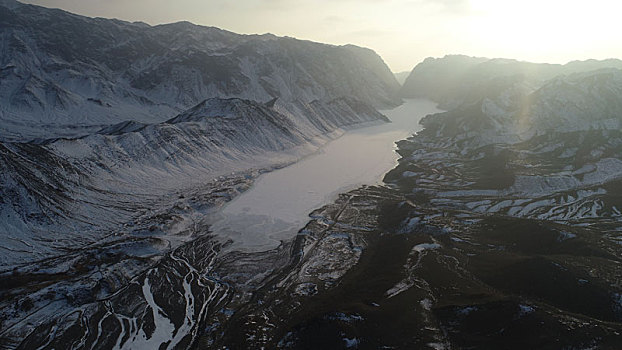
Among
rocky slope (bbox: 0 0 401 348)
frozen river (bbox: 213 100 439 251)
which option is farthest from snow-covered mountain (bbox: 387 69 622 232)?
rocky slope (bbox: 0 0 401 348)

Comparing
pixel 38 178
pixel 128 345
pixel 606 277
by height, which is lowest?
pixel 128 345

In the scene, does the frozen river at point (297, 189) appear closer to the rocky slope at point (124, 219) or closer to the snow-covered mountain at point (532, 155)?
the rocky slope at point (124, 219)

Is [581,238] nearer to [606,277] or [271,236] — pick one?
[606,277]

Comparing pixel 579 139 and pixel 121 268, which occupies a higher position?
pixel 579 139

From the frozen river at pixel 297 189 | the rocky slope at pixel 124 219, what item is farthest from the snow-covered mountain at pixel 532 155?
the rocky slope at pixel 124 219

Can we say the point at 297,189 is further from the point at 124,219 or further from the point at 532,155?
the point at 532,155

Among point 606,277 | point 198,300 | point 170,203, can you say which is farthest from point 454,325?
point 170,203

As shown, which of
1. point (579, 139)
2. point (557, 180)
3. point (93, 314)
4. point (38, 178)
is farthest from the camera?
point (579, 139)

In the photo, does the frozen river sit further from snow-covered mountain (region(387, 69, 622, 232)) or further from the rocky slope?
snow-covered mountain (region(387, 69, 622, 232))
